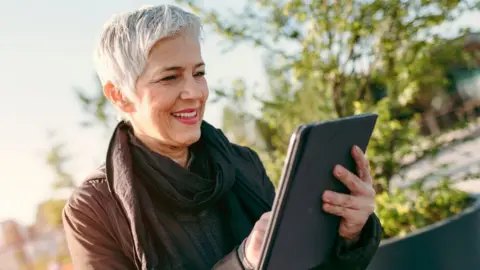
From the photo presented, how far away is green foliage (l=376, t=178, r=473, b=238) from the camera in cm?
359

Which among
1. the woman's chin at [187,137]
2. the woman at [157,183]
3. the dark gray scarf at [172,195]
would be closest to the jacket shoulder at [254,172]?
the dark gray scarf at [172,195]

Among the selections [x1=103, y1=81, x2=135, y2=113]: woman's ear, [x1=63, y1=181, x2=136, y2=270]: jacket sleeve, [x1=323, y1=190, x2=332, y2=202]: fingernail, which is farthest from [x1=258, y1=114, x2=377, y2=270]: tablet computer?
[x1=103, y1=81, x2=135, y2=113]: woman's ear

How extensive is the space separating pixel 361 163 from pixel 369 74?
291cm

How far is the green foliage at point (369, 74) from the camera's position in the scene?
353 centimetres

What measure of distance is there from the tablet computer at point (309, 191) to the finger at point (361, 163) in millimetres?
14

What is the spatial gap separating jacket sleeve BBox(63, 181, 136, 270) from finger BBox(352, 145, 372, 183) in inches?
29.0

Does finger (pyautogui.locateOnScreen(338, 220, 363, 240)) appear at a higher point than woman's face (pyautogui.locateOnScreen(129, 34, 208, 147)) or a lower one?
lower

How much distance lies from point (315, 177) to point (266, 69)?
3133mm

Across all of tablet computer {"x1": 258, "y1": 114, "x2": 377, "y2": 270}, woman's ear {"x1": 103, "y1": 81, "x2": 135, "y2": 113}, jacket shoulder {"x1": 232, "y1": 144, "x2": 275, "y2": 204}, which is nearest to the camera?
tablet computer {"x1": 258, "y1": 114, "x2": 377, "y2": 270}

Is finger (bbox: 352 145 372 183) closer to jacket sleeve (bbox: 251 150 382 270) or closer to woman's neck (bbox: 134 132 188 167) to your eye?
jacket sleeve (bbox: 251 150 382 270)

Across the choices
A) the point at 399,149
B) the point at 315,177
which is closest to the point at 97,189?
the point at 315,177

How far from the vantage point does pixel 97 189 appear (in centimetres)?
138

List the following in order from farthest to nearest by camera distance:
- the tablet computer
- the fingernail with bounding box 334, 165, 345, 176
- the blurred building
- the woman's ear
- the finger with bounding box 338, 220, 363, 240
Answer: the blurred building → the woman's ear → the finger with bounding box 338, 220, 363, 240 → the fingernail with bounding box 334, 165, 345, 176 → the tablet computer

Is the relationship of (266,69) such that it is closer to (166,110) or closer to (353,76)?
(353,76)
